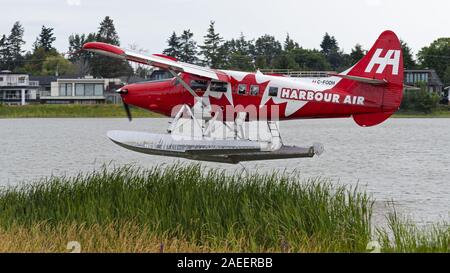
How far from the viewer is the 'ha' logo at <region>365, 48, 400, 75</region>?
1791cm

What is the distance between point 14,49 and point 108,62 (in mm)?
30525

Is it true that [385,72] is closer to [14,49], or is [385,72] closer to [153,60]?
[153,60]

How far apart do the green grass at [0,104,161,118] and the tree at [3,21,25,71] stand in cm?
3899

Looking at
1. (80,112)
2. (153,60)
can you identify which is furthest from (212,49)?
(153,60)

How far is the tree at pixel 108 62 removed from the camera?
314ft

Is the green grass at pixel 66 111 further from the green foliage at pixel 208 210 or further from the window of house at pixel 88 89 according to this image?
the green foliage at pixel 208 210

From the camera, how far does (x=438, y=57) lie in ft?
329

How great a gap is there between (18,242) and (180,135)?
734 cm

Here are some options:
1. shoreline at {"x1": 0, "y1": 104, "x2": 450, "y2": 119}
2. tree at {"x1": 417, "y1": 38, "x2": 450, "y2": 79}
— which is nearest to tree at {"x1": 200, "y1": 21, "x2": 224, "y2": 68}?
shoreline at {"x1": 0, "y1": 104, "x2": 450, "y2": 119}

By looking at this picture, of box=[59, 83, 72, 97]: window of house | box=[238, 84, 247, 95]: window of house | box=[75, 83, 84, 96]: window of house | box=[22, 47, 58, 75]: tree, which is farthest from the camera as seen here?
box=[22, 47, 58, 75]: tree

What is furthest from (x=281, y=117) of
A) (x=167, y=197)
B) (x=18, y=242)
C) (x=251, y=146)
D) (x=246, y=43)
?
(x=246, y=43)

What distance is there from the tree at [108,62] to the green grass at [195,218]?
80.2m

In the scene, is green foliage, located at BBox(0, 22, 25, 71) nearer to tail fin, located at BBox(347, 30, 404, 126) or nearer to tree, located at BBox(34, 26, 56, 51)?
tree, located at BBox(34, 26, 56, 51)
